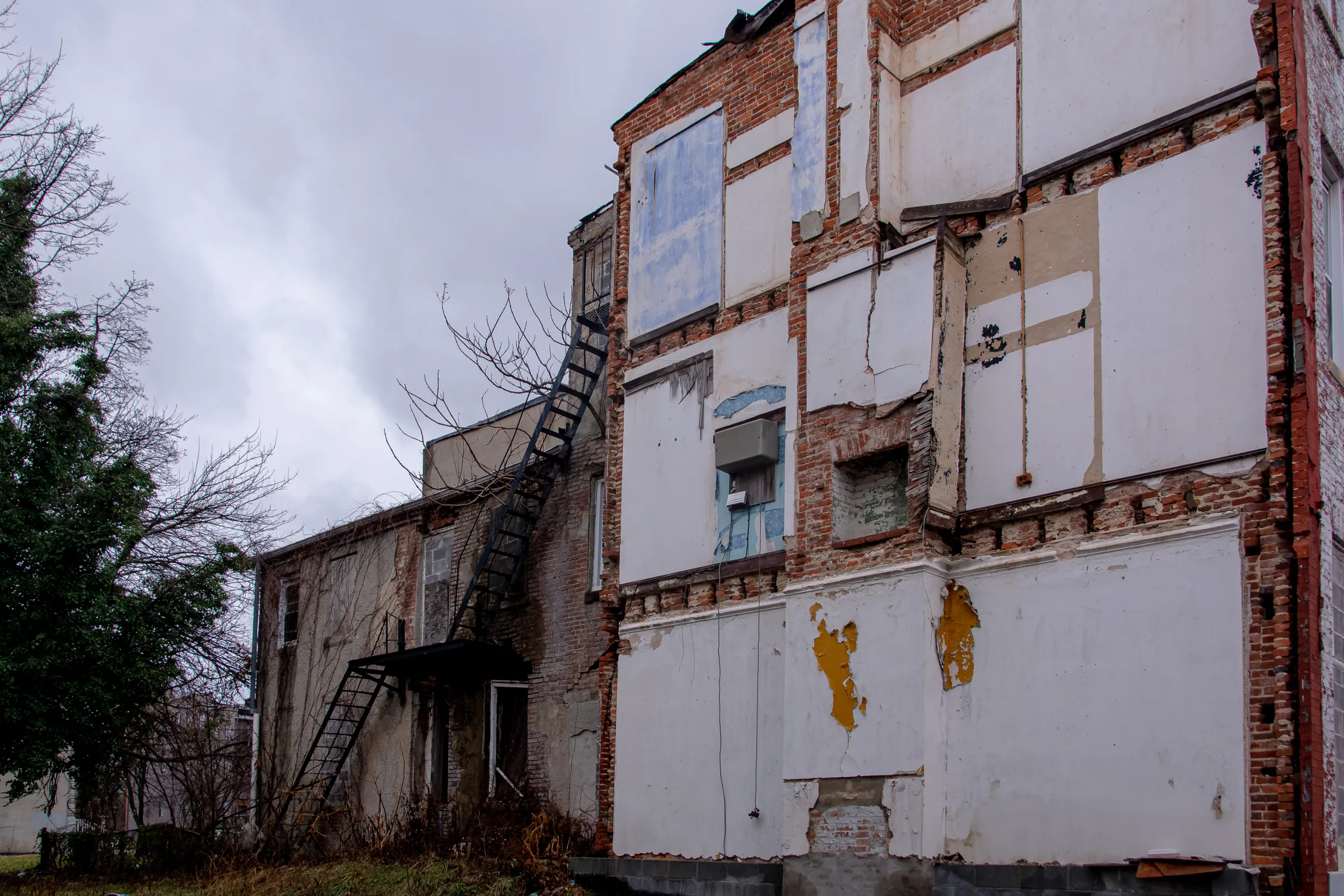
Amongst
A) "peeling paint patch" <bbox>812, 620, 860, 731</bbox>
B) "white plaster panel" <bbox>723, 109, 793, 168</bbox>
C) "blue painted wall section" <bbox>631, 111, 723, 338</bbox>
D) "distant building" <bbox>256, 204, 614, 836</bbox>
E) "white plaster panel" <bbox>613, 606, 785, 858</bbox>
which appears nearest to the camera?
"peeling paint patch" <bbox>812, 620, 860, 731</bbox>

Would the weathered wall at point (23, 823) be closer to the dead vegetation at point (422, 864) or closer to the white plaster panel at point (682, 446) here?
the dead vegetation at point (422, 864)

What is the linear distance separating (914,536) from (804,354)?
2472mm

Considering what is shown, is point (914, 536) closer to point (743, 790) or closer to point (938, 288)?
point (938, 288)

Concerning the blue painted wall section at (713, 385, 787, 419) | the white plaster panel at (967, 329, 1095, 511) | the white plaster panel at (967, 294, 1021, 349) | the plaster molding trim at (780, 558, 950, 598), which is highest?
the white plaster panel at (967, 294, 1021, 349)

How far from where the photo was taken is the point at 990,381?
1088 cm

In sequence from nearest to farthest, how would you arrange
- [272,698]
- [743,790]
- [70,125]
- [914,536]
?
[914,536]
[743,790]
[70,125]
[272,698]

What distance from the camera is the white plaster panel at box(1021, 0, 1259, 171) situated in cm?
986

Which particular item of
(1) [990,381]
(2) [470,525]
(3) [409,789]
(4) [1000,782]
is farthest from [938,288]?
(3) [409,789]

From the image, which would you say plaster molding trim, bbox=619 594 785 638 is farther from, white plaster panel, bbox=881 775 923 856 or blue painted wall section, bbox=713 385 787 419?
white plaster panel, bbox=881 775 923 856

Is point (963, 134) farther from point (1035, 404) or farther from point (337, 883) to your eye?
point (337, 883)

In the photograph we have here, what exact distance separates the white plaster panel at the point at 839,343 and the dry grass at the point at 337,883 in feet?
19.8

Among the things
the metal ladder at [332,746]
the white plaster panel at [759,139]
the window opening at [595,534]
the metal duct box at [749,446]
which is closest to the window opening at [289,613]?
the metal ladder at [332,746]

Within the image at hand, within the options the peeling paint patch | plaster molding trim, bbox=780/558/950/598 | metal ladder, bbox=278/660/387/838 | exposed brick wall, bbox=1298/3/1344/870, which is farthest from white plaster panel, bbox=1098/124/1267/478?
metal ladder, bbox=278/660/387/838

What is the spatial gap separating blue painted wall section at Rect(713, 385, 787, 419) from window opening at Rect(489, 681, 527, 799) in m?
6.15
